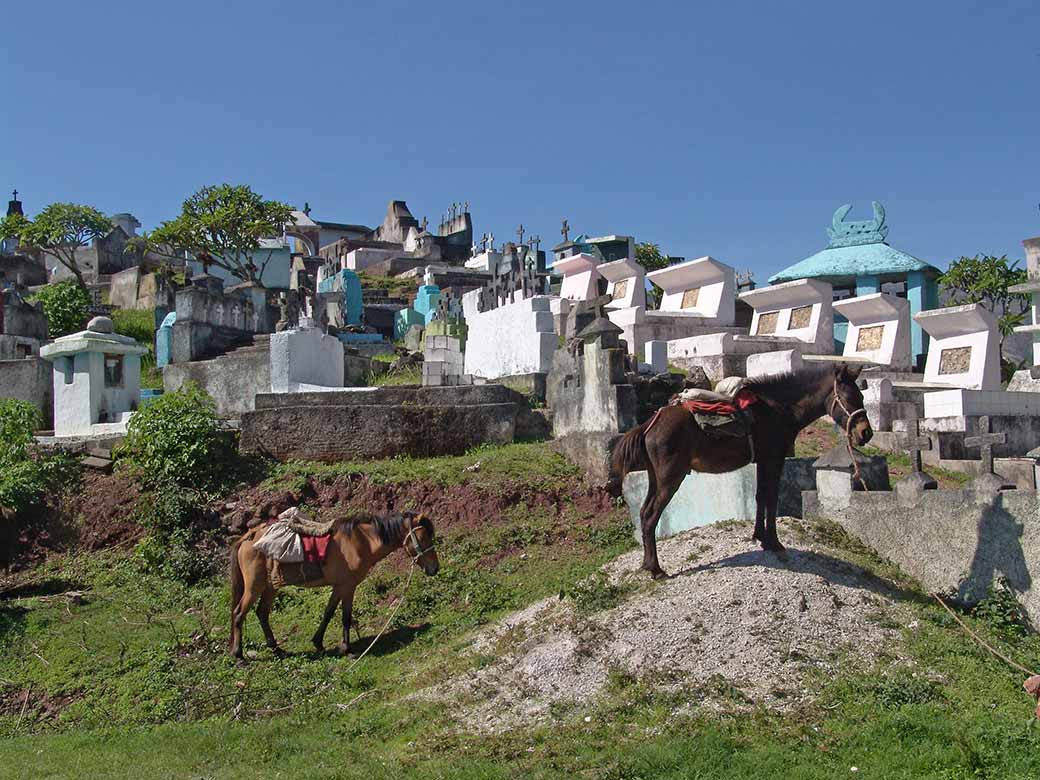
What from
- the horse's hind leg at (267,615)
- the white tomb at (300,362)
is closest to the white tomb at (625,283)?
the white tomb at (300,362)

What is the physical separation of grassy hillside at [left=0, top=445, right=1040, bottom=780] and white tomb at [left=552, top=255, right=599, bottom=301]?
57.9ft

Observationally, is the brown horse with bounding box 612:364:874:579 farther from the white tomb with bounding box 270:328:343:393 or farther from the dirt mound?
the white tomb with bounding box 270:328:343:393

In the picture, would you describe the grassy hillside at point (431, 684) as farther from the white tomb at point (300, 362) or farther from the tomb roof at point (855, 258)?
the tomb roof at point (855, 258)

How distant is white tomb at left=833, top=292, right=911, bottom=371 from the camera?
28.0 m

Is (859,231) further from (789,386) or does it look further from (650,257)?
(789,386)

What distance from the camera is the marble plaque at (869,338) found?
2848 cm

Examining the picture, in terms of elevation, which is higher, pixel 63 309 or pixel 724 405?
pixel 63 309

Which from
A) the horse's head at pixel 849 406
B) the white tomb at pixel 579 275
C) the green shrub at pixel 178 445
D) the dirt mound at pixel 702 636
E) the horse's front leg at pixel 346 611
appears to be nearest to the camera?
the dirt mound at pixel 702 636

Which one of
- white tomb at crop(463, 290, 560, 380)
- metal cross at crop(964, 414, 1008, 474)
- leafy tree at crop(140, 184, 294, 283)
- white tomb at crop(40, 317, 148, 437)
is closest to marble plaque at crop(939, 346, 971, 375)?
white tomb at crop(463, 290, 560, 380)

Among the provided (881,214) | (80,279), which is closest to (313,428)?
(881,214)

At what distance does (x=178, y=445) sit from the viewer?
1805 cm

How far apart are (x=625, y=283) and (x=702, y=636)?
2405cm

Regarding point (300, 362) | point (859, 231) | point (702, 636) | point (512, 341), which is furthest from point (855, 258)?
point (702, 636)

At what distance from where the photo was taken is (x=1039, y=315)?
90.8 feet
